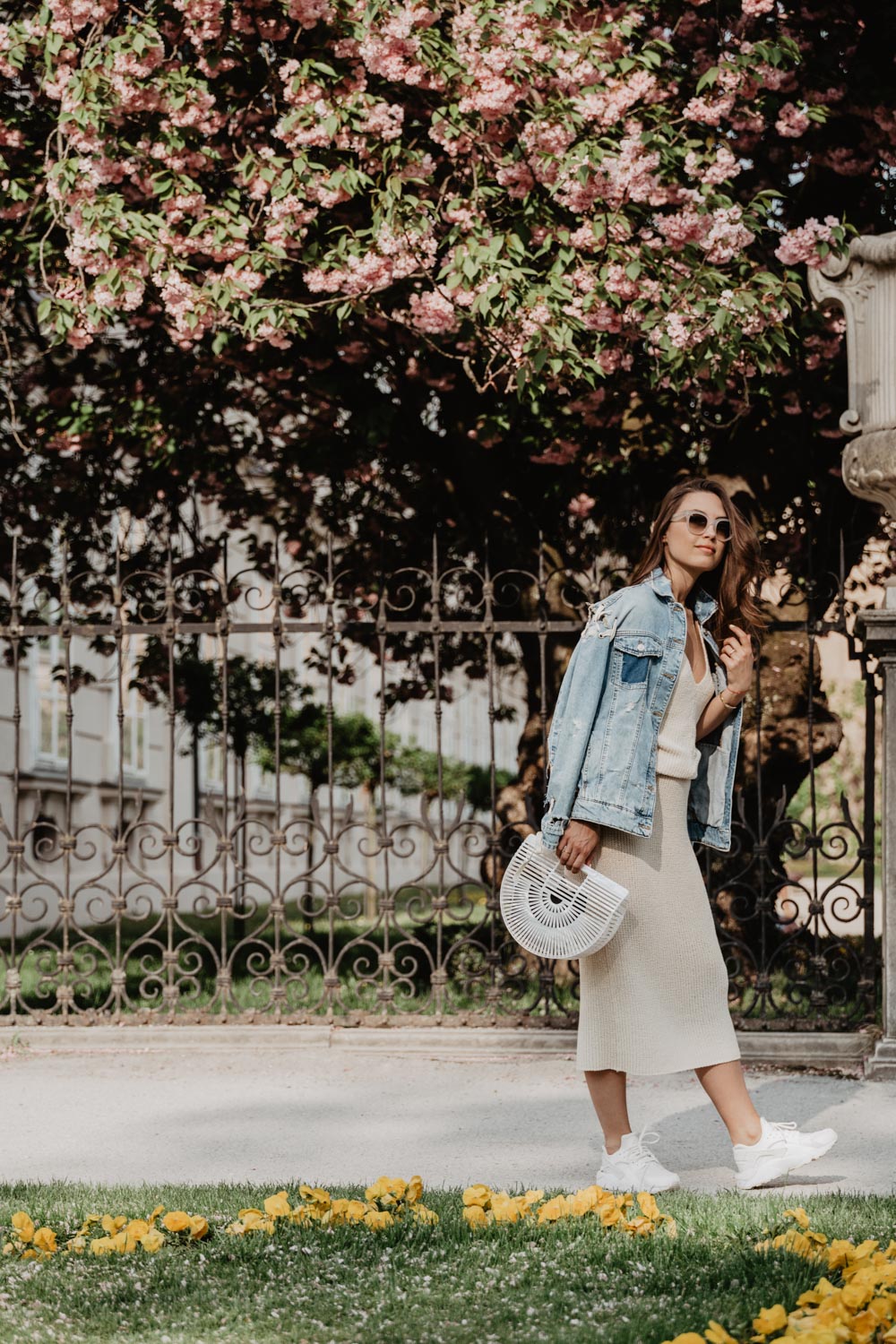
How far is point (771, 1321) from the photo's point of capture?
9.89 feet

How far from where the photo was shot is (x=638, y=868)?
4742 mm

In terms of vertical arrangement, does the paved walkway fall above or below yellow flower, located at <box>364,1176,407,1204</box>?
below

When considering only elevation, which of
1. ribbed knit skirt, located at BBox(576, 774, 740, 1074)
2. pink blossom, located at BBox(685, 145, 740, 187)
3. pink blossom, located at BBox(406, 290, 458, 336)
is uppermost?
pink blossom, located at BBox(685, 145, 740, 187)

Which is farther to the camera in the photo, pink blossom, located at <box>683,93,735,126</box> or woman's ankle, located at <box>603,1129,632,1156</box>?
pink blossom, located at <box>683,93,735,126</box>

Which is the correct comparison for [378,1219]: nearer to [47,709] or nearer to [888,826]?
[888,826]

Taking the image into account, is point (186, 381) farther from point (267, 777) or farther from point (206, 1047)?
point (267, 777)

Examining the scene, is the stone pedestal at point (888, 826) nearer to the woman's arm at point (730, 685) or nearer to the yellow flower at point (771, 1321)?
the woman's arm at point (730, 685)

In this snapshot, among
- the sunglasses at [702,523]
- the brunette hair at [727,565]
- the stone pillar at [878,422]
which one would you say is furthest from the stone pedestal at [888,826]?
the sunglasses at [702,523]

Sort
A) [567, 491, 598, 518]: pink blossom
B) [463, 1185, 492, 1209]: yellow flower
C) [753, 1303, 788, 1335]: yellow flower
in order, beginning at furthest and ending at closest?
[567, 491, 598, 518]: pink blossom < [463, 1185, 492, 1209]: yellow flower < [753, 1303, 788, 1335]: yellow flower

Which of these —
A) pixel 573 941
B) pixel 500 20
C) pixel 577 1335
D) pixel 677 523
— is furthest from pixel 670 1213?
pixel 500 20

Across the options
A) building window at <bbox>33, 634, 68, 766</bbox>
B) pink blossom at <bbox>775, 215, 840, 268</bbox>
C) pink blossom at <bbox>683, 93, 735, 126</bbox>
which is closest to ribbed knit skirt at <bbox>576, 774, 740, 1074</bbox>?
pink blossom at <bbox>775, 215, 840, 268</bbox>

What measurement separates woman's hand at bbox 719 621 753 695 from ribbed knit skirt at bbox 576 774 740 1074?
41 centimetres

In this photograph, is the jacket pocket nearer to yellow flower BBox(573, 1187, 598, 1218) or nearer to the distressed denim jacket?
the distressed denim jacket

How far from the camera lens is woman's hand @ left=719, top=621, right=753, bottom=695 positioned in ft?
16.3
